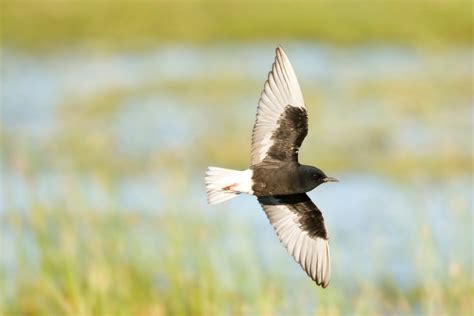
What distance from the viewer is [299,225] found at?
10.6ft

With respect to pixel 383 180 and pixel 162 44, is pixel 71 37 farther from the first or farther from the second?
pixel 383 180

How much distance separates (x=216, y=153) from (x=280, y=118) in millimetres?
8595

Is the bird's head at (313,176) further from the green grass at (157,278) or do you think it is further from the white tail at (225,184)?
the green grass at (157,278)

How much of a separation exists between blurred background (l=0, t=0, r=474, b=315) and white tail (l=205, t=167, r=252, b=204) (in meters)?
1.97

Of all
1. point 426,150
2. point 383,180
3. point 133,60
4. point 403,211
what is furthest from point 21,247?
point 133,60

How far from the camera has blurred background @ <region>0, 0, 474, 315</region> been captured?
5.48 meters

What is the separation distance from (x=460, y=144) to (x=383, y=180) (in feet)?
4.02

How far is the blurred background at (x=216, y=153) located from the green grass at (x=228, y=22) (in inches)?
1.7

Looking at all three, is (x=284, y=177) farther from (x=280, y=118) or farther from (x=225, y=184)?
(x=280, y=118)

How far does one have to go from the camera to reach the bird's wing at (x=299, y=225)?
3.13 meters

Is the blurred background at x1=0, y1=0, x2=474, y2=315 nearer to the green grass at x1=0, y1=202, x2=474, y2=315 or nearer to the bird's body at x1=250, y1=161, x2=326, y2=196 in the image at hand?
the green grass at x1=0, y1=202, x2=474, y2=315

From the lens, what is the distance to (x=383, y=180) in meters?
10.7

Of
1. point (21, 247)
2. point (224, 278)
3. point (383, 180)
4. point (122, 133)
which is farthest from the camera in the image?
point (122, 133)

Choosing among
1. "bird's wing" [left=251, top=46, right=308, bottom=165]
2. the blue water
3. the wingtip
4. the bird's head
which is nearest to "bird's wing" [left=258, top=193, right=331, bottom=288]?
"bird's wing" [left=251, top=46, right=308, bottom=165]
